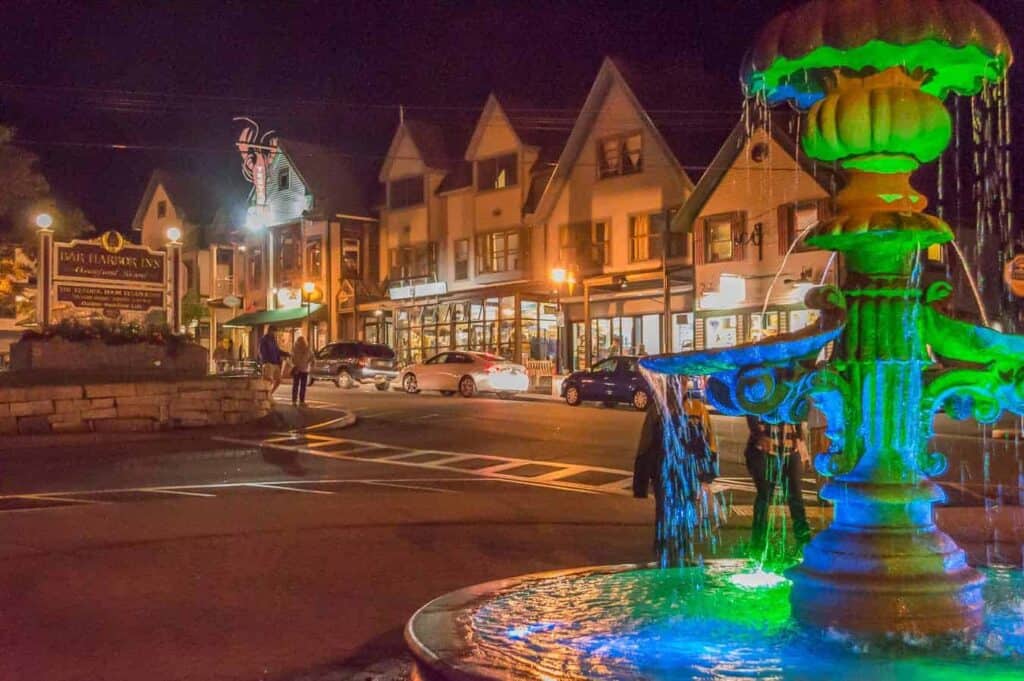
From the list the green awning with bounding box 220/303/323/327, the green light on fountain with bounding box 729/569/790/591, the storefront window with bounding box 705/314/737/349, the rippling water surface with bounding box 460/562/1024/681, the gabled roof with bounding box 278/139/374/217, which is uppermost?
the gabled roof with bounding box 278/139/374/217

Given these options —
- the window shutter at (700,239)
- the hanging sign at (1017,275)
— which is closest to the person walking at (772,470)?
the hanging sign at (1017,275)

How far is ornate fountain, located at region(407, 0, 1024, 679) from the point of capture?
17.9 ft

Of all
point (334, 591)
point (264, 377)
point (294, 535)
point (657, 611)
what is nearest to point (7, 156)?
point (264, 377)

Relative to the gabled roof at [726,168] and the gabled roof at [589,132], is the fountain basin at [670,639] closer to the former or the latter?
the gabled roof at [726,168]

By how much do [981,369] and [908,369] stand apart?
15.9 inches

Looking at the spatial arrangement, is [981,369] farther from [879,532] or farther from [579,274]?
[579,274]

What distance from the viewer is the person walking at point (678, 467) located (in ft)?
27.4

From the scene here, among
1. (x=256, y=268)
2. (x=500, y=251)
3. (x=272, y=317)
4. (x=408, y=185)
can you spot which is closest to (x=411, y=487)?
(x=500, y=251)

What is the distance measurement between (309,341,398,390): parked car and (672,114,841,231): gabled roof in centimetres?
1178

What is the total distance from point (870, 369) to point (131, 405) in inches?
661

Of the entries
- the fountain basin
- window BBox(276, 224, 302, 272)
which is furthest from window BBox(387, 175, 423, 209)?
the fountain basin

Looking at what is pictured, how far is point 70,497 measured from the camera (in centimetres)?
1351

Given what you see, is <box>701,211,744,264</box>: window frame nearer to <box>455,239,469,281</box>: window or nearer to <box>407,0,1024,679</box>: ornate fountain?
<box>455,239,469,281</box>: window

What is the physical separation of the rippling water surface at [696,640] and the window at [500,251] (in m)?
37.2
